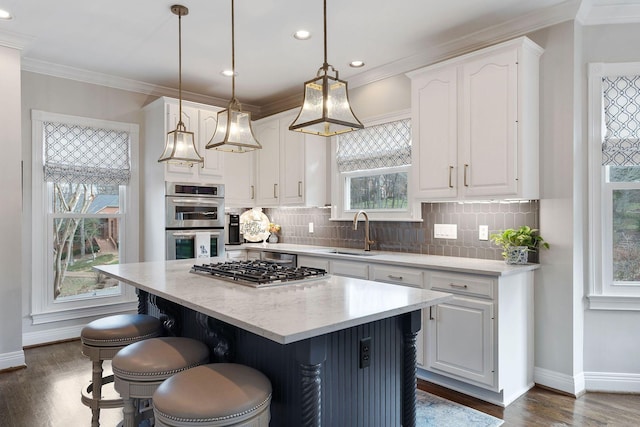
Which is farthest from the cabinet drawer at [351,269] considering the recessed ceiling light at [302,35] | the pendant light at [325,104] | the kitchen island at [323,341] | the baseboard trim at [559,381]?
the recessed ceiling light at [302,35]

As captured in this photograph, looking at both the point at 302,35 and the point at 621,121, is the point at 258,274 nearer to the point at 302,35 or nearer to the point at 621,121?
the point at 302,35

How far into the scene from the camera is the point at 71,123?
4.30 meters

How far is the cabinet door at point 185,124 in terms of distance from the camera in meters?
4.40

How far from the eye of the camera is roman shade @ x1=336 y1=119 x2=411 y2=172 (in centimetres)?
398

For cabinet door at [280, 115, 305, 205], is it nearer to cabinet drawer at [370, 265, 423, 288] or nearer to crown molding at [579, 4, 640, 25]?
cabinet drawer at [370, 265, 423, 288]

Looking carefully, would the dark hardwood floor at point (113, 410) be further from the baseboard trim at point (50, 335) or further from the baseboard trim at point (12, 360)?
the baseboard trim at point (50, 335)

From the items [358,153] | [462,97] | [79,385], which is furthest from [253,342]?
[358,153]

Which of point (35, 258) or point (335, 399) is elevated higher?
point (35, 258)

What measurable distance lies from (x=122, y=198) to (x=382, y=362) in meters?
3.74

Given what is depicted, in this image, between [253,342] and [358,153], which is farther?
[358,153]

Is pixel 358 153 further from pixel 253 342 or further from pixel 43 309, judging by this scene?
pixel 43 309

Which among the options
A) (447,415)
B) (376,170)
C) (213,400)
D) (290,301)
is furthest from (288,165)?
(213,400)


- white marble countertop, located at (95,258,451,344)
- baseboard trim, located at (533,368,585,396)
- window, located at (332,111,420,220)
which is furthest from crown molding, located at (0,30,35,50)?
baseboard trim, located at (533,368,585,396)

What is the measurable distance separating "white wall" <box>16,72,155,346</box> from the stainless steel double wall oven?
596 mm
